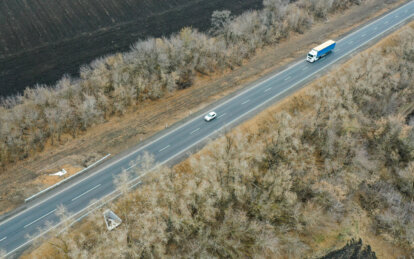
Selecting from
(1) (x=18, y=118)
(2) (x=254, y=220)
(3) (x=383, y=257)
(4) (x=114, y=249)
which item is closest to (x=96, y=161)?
(1) (x=18, y=118)

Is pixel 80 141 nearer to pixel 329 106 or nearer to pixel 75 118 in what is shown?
pixel 75 118

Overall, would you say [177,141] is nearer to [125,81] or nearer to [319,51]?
[125,81]

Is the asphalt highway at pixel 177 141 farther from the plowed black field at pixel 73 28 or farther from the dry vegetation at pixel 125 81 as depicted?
the plowed black field at pixel 73 28

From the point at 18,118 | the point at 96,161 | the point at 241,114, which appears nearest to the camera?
the point at 96,161

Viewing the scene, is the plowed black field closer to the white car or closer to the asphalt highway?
the asphalt highway

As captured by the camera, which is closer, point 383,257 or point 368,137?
point 383,257

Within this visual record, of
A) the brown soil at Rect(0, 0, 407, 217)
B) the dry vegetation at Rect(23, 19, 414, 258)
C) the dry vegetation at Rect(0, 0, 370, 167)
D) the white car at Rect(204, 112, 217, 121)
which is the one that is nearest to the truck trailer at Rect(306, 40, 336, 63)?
the brown soil at Rect(0, 0, 407, 217)
